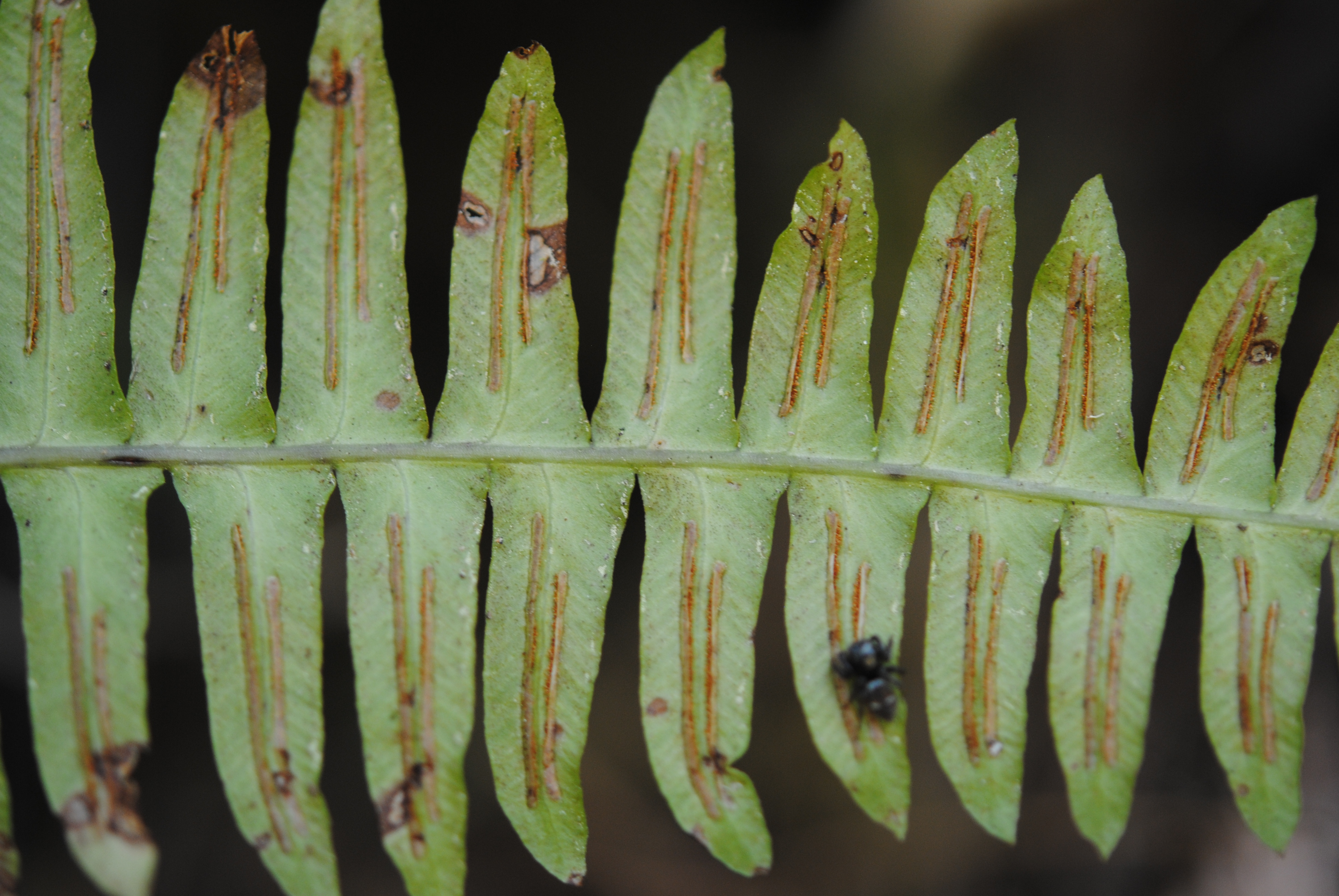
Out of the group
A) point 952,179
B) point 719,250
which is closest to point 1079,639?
point 952,179

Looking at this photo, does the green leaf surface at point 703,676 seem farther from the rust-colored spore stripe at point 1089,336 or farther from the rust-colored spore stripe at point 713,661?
the rust-colored spore stripe at point 1089,336

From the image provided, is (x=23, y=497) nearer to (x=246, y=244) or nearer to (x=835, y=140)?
(x=246, y=244)

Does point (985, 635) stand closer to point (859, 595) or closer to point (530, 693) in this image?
point (859, 595)

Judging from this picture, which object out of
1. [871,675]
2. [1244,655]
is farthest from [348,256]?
[1244,655]

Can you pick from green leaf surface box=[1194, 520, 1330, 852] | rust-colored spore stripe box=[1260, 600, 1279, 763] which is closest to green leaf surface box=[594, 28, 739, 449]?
green leaf surface box=[1194, 520, 1330, 852]

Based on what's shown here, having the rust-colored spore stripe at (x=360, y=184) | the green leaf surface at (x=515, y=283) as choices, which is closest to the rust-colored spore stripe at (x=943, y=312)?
the green leaf surface at (x=515, y=283)
